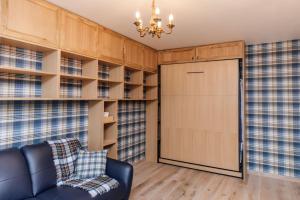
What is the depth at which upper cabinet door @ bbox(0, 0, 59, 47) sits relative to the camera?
2.02m

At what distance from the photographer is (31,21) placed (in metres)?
2.21

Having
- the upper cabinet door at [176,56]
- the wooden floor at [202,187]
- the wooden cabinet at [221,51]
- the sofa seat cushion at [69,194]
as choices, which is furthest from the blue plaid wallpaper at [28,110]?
the wooden cabinet at [221,51]

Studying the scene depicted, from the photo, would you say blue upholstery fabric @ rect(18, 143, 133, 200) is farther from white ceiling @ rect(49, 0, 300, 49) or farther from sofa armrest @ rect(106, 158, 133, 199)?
white ceiling @ rect(49, 0, 300, 49)

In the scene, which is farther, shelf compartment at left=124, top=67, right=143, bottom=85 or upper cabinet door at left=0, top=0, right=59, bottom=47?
shelf compartment at left=124, top=67, right=143, bottom=85

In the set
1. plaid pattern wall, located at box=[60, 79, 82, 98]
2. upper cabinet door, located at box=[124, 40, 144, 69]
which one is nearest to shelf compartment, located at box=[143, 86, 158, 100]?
upper cabinet door, located at box=[124, 40, 144, 69]

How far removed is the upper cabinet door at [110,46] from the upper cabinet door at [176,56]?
1.23 metres

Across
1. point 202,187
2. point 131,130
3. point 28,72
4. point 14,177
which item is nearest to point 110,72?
point 131,130

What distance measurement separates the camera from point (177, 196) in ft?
9.76

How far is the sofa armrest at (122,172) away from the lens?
2436 mm

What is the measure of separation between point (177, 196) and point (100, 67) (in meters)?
2.37

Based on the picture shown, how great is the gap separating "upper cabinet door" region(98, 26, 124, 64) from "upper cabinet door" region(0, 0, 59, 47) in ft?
2.44

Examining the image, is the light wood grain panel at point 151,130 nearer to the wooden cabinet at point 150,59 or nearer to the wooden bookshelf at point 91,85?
the wooden bookshelf at point 91,85

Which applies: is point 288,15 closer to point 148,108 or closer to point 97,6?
point 97,6

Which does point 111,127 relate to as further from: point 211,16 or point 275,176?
point 275,176
